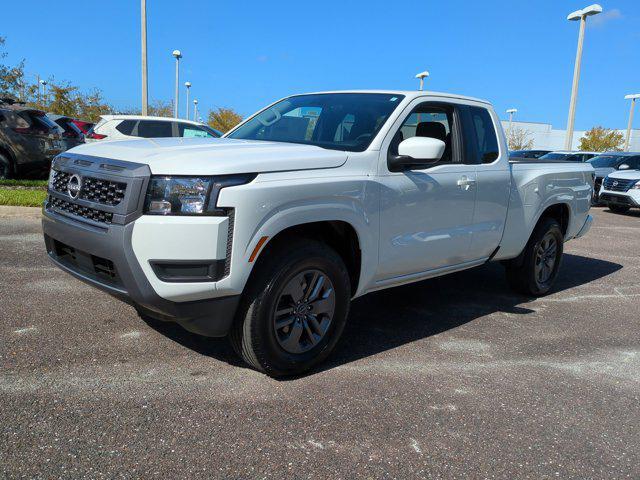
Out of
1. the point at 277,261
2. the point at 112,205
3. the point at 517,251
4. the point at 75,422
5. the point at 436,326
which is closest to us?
the point at 75,422

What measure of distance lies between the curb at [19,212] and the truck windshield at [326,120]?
534 cm

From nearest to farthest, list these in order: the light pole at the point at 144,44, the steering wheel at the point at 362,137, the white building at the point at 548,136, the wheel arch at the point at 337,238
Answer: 1. the wheel arch at the point at 337,238
2. the steering wheel at the point at 362,137
3. the light pole at the point at 144,44
4. the white building at the point at 548,136

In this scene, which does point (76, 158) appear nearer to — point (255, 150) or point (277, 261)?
point (255, 150)

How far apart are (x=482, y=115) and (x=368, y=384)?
281 centimetres

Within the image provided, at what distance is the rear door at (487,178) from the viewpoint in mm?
4727

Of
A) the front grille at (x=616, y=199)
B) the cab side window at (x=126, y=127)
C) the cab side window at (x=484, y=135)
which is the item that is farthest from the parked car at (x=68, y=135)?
the front grille at (x=616, y=199)

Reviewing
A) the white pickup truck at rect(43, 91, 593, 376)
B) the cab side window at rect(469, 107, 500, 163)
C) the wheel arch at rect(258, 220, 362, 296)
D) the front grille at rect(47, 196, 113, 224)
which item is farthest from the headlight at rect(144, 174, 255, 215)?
the cab side window at rect(469, 107, 500, 163)

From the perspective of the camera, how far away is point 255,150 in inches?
135

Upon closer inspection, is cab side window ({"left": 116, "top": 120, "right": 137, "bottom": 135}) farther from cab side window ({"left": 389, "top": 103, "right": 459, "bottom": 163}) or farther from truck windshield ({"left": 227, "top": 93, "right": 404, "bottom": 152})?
cab side window ({"left": 389, "top": 103, "right": 459, "bottom": 163})

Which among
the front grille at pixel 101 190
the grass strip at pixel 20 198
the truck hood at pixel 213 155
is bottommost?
the grass strip at pixel 20 198

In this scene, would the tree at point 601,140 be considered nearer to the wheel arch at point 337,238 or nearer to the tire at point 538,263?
the tire at point 538,263

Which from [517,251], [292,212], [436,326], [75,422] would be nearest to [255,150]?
[292,212]

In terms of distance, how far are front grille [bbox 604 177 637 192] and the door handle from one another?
485 inches

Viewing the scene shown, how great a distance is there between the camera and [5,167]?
12.1 meters
